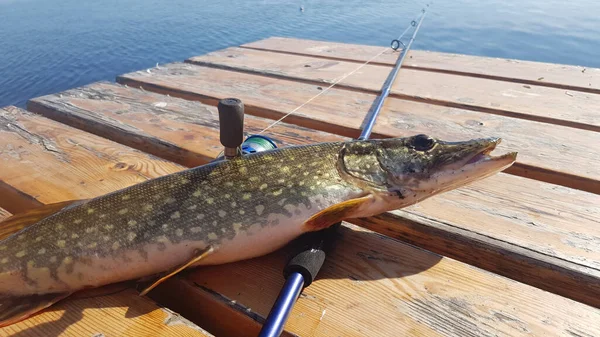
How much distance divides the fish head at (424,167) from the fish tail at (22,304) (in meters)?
1.67

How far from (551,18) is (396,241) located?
25561 millimetres

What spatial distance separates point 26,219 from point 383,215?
81.5 inches

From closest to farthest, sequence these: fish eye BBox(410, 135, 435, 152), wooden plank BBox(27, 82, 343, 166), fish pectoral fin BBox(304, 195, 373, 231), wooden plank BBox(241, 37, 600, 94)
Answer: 1. fish pectoral fin BBox(304, 195, 373, 231)
2. fish eye BBox(410, 135, 435, 152)
3. wooden plank BBox(27, 82, 343, 166)
4. wooden plank BBox(241, 37, 600, 94)

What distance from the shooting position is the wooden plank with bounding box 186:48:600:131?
411 cm

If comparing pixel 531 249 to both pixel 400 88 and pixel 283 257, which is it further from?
pixel 400 88

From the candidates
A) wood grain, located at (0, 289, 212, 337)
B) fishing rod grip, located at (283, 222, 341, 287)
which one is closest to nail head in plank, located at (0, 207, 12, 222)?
wood grain, located at (0, 289, 212, 337)

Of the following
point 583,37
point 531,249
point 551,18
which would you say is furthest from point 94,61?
point 551,18

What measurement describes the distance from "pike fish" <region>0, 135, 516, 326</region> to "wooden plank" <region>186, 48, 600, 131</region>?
7.93 ft

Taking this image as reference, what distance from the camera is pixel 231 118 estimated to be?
1.94 meters

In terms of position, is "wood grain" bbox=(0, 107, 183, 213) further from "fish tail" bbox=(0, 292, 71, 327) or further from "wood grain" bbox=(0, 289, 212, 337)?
"wood grain" bbox=(0, 289, 212, 337)

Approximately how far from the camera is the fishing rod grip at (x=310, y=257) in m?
1.81

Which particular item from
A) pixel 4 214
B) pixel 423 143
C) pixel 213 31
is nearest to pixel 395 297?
pixel 423 143

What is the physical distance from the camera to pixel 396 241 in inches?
87.2

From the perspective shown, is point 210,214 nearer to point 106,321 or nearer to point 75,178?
point 106,321
